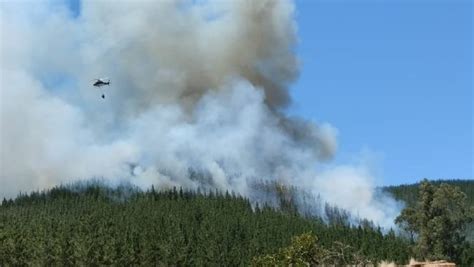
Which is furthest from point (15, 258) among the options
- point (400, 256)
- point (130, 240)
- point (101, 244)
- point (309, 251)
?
point (309, 251)

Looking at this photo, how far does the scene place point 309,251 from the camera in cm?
3944

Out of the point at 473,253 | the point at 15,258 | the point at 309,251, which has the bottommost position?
the point at 309,251

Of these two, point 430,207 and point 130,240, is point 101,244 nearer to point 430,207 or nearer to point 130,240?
point 130,240

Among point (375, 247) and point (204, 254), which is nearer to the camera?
point (204, 254)

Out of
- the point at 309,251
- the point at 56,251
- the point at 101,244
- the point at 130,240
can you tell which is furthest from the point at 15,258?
the point at 309,251

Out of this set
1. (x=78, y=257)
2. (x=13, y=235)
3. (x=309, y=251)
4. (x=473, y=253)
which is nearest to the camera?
(x=309, y=251)

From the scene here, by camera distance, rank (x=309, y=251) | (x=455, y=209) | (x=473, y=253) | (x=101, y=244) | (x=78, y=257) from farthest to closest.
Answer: (x=101, y=244) → (x=78, y=257) → (x=473, y=253) → (x=455, y=209) → (x=309, y=251)

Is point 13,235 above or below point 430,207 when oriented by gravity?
above

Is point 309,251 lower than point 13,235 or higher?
lower

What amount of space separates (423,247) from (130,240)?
Answer: 94.6 meters

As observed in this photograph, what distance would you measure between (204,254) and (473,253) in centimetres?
7539

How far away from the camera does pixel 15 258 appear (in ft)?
504

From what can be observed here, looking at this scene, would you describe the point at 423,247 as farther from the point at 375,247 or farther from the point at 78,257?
the point at 375,247

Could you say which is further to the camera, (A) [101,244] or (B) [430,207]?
(A) [101,244]
